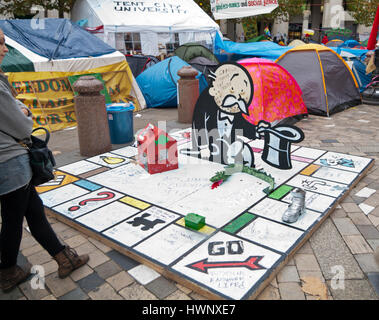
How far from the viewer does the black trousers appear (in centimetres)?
218

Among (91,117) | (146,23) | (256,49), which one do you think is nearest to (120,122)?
(91,117)

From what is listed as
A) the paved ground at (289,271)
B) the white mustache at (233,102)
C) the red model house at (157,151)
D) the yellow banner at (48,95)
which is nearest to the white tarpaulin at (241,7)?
the yellow banner at (48,95)

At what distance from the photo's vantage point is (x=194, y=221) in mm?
3021

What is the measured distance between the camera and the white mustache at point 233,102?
4.23m

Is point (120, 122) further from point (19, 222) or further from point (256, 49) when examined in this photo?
point (256, 49)

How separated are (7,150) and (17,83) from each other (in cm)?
523

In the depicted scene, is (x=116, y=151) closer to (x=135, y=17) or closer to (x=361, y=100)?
(x=361, y=100)

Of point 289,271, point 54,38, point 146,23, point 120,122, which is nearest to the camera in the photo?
point 289,271

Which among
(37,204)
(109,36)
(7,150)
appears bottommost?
(37,204)

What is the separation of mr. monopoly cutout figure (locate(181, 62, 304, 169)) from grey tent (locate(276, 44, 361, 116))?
409cm

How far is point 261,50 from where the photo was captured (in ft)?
39.1

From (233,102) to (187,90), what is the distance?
289cm

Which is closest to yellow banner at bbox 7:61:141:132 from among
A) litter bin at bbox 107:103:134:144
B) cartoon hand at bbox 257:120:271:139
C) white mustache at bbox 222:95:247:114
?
litter bin at bbox 107:103:134:144
